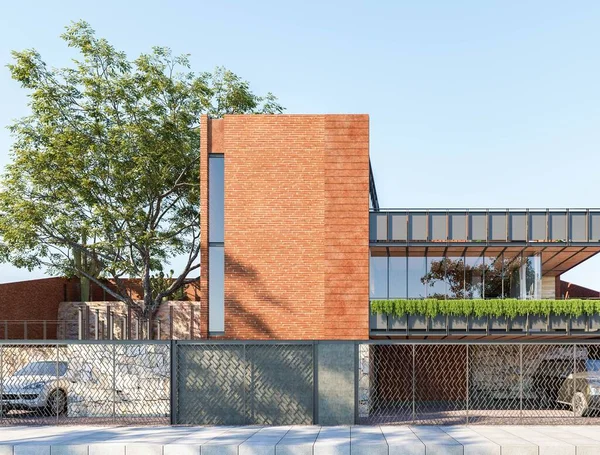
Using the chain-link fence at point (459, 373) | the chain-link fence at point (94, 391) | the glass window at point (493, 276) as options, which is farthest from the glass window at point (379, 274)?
the chain-link fence at point (94, 391)

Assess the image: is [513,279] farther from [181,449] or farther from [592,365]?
[181,449]

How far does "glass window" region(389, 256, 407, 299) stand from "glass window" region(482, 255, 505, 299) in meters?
3.25

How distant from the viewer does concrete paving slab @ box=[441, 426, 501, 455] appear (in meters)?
10.4

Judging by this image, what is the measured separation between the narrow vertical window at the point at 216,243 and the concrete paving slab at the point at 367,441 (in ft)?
30.7

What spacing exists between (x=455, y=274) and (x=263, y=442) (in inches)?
579

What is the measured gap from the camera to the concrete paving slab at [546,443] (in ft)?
34.1

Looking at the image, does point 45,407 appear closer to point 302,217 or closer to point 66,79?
point 302,217

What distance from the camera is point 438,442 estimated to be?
35.5 feet

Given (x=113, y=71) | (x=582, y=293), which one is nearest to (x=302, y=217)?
(x=113, y=71)

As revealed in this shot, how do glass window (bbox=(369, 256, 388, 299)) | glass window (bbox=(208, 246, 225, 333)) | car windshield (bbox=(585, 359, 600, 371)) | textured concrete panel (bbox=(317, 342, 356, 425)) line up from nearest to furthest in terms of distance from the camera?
textured concrete panel (bbox=(317, 342, 356, 425)) → car windshield (bbox=(585, 359, 600, 371)) → glass window (bbox=(208, 246, 225, 333)) → glass window (bbox=(369, 256, 388, 299))

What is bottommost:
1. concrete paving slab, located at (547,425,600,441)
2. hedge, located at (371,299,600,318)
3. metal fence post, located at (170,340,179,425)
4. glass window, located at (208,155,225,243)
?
concrete paving slab, located at (547,425,600,441)

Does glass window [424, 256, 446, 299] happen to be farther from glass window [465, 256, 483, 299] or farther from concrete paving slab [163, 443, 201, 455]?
concrete paving slab [163, 443, 201, 455]

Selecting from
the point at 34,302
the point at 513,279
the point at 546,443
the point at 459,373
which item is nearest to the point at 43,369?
the point at 546,443

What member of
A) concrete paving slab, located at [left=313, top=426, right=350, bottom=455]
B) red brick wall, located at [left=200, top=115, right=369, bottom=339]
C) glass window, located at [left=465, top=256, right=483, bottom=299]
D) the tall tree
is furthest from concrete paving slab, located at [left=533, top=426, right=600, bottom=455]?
the tall tree
